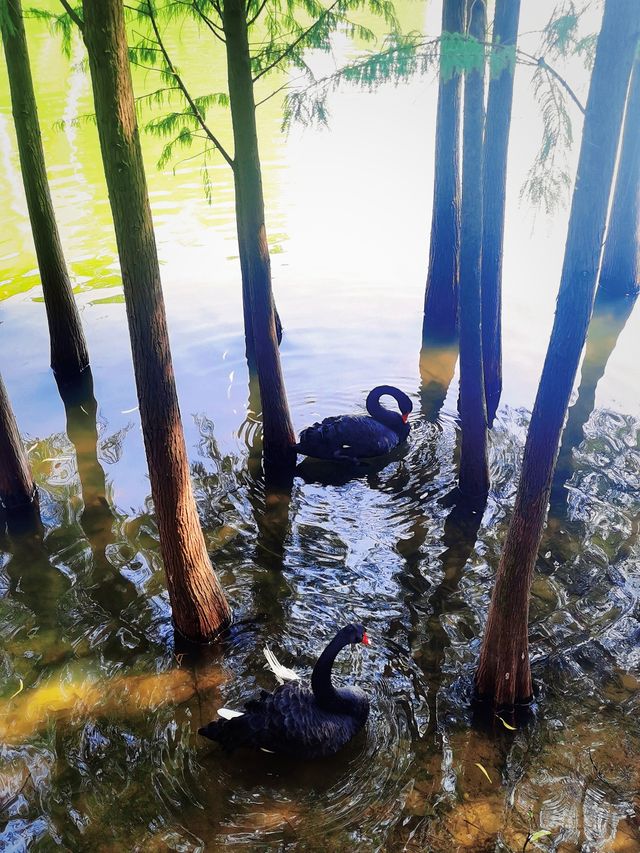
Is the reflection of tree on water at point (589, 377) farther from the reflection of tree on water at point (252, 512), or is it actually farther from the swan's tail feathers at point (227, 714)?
the swan's tail feathers at point (227, 714)

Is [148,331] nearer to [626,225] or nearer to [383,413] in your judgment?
[383,413]

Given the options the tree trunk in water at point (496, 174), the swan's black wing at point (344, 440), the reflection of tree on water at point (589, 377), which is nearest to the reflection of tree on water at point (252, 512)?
the swan's black wing at point (344, 440)

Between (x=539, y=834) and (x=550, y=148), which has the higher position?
(x=550, y=148)

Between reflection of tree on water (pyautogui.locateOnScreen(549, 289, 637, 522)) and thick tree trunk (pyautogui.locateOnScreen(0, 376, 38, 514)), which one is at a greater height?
thick tree trunk (pyautogui.locateOnScreen(0, 376, 38, 514))

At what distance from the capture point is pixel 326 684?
18.7ft

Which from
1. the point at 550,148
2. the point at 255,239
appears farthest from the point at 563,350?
the point at 255,239

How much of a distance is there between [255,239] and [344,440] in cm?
300

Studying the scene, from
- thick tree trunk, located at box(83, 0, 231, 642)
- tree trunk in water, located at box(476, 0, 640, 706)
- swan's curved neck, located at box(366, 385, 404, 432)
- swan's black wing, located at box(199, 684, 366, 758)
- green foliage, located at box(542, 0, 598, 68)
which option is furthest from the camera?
swan's curved neck, located at box(366, 385, 404, 432)

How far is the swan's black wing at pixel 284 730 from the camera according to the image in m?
5.52

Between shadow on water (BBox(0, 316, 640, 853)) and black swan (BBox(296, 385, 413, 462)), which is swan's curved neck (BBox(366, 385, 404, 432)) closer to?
black swan (BBox(296, 385, 413, 462))

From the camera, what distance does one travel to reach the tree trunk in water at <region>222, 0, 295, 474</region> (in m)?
7.70

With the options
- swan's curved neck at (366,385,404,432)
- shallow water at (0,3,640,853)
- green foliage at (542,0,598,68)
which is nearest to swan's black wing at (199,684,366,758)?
shallow water at (0,3,640,853)

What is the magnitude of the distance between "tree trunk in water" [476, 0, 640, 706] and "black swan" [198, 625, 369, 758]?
1.21 m

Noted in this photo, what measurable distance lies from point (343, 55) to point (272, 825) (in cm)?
3396
